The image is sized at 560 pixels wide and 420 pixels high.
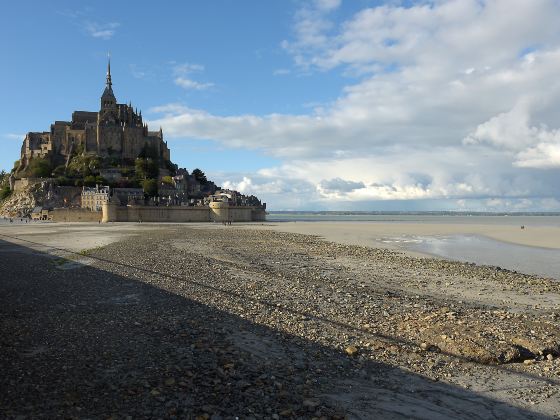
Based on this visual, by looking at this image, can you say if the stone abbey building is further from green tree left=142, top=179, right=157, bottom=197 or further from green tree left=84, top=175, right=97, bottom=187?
green tree left=142, top=179, right=157, bottom=197

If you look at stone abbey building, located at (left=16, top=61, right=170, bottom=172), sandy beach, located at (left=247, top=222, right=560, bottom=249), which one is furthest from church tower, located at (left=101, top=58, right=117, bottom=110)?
sandy beach, located at (left=247, top=222, right=560, bottom=249)

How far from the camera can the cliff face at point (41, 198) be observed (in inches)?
4397

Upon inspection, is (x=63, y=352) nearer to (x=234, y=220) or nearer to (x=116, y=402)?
(x=116, y=402)

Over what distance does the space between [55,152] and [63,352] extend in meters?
136

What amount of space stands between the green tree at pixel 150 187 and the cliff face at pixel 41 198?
15842 mm

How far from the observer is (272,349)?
9117mm

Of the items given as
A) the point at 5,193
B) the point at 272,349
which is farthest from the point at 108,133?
the point at 272,349

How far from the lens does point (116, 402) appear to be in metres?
6.32

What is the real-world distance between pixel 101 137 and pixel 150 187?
26.6 metres


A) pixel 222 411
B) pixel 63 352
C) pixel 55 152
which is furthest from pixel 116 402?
pixel 55 152

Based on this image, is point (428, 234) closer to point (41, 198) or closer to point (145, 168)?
point (145, 168)

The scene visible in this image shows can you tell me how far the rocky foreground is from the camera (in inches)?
262

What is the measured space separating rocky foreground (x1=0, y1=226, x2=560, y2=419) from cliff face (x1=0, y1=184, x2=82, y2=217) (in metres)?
103

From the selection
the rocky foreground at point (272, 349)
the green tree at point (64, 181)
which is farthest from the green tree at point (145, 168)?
the rocky foreground at point (272, 349)
